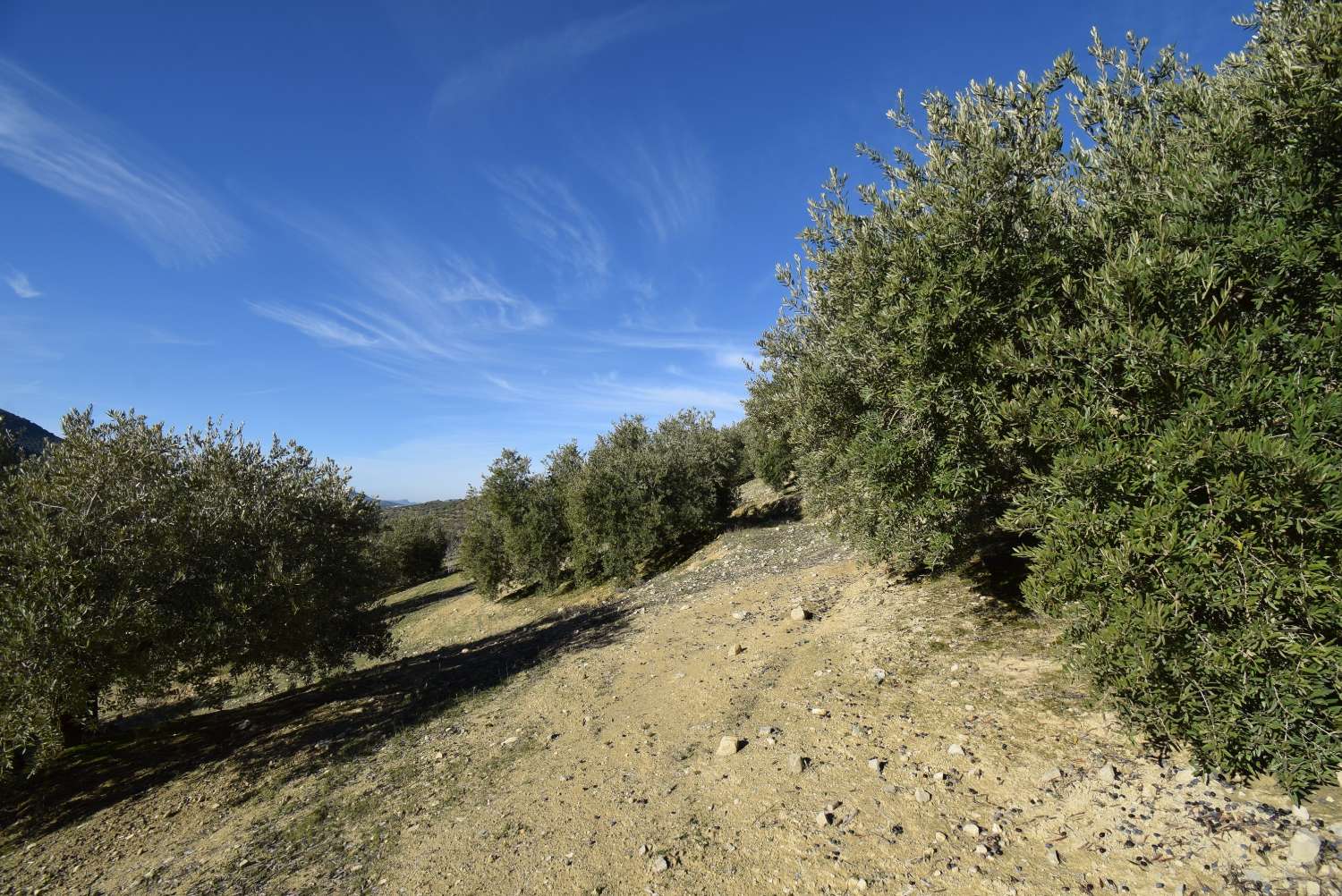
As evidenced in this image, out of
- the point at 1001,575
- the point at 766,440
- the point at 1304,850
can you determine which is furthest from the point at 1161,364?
the point at 766,440

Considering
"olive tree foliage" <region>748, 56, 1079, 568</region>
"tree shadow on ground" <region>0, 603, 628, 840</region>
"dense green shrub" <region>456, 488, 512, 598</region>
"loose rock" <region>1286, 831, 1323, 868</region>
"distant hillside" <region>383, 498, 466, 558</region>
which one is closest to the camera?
"loose rock" <region>1286, 831, 1323, 868</region>

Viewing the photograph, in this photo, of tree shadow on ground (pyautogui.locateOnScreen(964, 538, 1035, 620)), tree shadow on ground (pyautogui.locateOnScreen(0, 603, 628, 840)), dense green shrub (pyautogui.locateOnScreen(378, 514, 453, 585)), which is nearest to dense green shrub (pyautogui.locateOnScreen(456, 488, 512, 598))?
tree shadow on ground (pyautogui.locateOnScreen(0, 603, 628, 840))

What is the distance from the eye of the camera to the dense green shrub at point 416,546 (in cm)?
5934

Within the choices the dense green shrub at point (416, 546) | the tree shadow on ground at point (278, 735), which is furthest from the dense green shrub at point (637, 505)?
the dense green shrub at point (416, 546)

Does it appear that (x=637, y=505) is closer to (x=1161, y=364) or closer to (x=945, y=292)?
(x=945, y=292)

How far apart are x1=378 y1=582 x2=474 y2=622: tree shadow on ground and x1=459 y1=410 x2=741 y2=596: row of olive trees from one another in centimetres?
1004

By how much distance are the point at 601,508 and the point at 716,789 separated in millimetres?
24424

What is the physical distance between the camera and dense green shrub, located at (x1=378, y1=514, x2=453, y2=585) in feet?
195

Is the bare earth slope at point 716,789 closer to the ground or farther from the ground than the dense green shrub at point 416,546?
closer to the ground

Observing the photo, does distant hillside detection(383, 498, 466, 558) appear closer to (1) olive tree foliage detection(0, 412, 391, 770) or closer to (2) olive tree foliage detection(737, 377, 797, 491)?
(2) olive tree foliage detection(737, 377, 797, 491)

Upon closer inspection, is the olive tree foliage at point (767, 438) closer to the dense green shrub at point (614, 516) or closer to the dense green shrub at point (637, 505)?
the dense green shrub at point (637, 505)

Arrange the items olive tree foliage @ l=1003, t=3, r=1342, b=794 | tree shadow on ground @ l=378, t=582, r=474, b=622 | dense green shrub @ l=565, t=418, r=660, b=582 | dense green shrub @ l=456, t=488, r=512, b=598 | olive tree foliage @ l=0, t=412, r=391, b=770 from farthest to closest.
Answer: tree shadow on ground @ l=378, t=582, r=474, b=622
dense green shrub @ l=456, t=488, r=512, b=598
dense green shrub @ l=565, t=418, r=660, b=582
olive tree foliage @ l=0, t=412, r=391, b=770
olive tree foliage @ l=1003, t=3, r=1342, b=794

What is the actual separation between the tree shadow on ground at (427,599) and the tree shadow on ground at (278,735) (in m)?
24.9

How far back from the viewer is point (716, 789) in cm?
737
